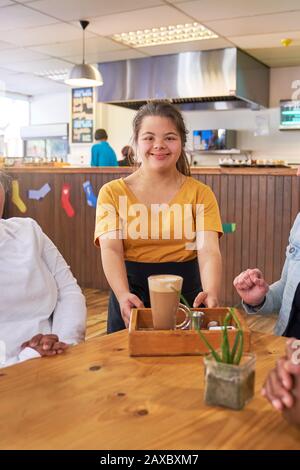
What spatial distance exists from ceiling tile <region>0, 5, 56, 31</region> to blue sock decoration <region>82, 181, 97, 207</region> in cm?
193

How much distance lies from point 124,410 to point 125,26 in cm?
592

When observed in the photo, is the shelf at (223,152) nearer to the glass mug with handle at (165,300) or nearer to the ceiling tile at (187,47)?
the ceiling tile at (187,47)

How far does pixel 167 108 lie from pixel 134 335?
43.5 inches

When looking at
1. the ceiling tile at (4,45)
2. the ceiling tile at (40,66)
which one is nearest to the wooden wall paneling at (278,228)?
the ceiling tile at (4,45)

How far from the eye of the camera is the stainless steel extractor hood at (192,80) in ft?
23.9

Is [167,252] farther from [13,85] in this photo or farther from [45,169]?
[13,85]

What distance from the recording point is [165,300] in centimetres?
139

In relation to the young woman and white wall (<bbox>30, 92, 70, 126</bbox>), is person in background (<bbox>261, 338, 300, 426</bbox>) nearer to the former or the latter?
the young woman

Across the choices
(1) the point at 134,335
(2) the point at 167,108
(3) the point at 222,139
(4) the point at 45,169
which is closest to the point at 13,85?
(3) the point at 222,139

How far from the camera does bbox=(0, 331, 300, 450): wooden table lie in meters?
0.89

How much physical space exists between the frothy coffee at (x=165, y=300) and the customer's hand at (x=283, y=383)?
49 cm

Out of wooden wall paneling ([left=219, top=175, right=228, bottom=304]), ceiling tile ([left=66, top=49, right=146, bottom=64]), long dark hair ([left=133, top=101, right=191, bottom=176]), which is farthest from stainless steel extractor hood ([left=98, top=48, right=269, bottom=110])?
long dark hair ([left=133, top=101, right=191, bottom=176])

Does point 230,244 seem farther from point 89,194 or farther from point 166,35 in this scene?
point 166,35
